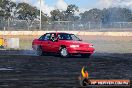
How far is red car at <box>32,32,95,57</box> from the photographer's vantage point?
23.9 m

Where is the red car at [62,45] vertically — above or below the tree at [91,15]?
below

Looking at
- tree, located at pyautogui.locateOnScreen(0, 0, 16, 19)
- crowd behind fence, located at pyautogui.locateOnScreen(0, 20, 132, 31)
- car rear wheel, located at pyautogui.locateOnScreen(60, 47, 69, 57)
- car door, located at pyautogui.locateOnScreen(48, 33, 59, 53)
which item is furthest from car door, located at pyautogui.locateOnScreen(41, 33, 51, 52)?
tree, located at pyautogui.locateOnScreen(0, 0, 16, 19)

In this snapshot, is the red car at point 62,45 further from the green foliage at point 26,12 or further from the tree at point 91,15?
the tree at point 91,15

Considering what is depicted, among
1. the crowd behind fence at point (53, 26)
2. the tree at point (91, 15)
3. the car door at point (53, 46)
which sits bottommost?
the car door at point (53, 46)

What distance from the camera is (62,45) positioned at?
2431cm

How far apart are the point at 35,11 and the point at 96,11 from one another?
29.9 m

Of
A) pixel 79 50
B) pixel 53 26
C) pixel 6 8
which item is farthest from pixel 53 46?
pixel 6 8

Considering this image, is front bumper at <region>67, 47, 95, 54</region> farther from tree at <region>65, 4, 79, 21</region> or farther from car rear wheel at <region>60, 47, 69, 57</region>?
tree at <region>65, 4, 79, 21</region>

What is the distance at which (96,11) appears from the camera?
128m

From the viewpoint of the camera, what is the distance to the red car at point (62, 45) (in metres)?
23.9

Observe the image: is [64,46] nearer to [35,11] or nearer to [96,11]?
[35,11]

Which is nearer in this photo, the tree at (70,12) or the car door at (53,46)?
the car door at (53,46)

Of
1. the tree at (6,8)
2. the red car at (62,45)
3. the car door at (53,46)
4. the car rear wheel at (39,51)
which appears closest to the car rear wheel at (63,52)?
the red car at (62,45)

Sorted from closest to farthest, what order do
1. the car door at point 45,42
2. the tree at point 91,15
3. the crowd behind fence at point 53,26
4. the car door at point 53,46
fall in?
the car door at point 53,46, the car door at point 45,42, the crowd behind fence at point 53,26, the tree at point 91,15
